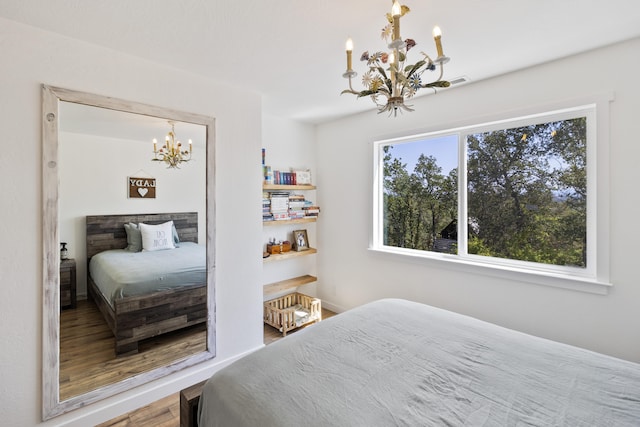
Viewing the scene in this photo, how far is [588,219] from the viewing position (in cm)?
210

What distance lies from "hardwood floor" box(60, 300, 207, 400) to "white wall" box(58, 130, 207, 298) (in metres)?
0.16

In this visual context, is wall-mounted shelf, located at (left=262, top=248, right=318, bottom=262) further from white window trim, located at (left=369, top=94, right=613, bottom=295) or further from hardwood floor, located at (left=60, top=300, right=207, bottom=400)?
white window trim, located at (left=369, top=94, right=613, bottom=295)

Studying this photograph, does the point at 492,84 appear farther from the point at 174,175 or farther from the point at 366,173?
the point at 174,175

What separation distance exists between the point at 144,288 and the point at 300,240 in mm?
1891

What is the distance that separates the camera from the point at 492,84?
7.95 feet

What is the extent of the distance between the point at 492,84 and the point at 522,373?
214 centimetres

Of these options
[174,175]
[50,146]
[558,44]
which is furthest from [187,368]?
[558,44]

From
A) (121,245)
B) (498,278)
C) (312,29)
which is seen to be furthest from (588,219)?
(121,245)

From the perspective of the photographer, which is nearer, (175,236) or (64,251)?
(64,251)

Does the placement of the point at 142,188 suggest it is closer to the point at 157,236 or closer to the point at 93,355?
the point at 157,236

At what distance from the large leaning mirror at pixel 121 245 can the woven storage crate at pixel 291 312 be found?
89 cm

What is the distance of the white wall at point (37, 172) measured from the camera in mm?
1625

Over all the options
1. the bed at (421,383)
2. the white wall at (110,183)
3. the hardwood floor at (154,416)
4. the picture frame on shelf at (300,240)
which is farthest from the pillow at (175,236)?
the picture frame on shelf at (300,240)

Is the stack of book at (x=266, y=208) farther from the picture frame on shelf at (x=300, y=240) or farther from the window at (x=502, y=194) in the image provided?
the window at (x=502, y=194)
